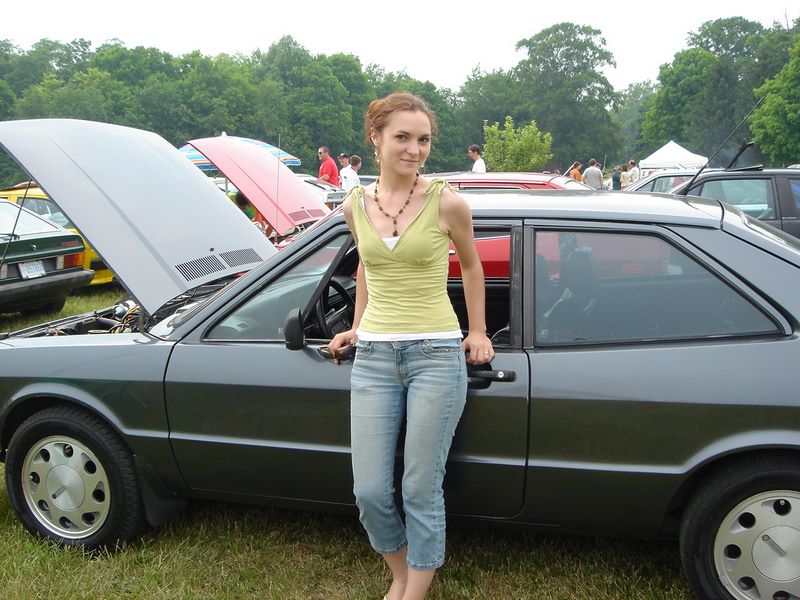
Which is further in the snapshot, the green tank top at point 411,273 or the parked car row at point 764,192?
the parked car row at point 764,192

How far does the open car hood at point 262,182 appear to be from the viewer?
5.39 m

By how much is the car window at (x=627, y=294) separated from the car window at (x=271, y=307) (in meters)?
0.84

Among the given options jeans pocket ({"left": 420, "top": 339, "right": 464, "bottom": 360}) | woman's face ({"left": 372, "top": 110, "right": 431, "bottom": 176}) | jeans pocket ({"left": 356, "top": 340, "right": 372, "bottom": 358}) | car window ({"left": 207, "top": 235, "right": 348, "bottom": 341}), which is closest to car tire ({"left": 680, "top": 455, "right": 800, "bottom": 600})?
jeans pocket ({"left": 420, "top": 339, "right": 464, "bottom": 360})

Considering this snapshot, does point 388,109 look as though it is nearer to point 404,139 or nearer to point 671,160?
point 404,139

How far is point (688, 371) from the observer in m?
2.27

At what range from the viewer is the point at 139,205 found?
3.32 m

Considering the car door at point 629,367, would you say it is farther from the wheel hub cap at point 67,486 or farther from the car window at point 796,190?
the car window at point 796,190

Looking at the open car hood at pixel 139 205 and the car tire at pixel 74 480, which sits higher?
the open car hood at pixel 139 205

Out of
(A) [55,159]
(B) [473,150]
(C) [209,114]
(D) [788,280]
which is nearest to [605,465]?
(D) [788,280]

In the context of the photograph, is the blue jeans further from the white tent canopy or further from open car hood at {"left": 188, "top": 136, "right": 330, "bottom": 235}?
the white tent canopy

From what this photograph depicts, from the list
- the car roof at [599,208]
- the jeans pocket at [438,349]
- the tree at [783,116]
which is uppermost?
the tree at [783,116]

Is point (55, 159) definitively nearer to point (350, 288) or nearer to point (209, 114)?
point (350, 288)

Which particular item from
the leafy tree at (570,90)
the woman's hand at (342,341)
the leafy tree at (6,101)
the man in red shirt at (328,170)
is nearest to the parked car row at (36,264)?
the woman's hand at (342,341)

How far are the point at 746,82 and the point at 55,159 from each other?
238ft
